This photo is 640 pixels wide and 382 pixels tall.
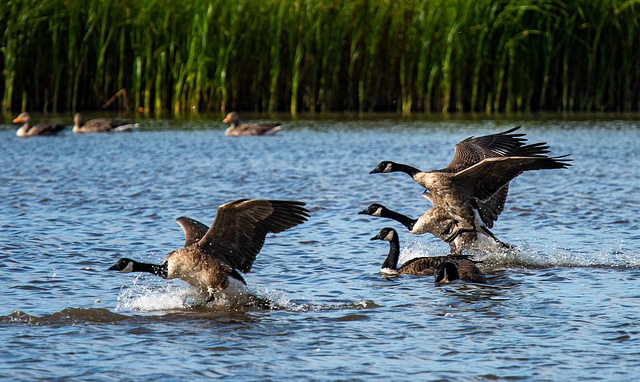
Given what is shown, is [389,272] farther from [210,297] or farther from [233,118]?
[233,118]

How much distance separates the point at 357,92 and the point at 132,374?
22044mm

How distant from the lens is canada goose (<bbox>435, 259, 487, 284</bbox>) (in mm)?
8406

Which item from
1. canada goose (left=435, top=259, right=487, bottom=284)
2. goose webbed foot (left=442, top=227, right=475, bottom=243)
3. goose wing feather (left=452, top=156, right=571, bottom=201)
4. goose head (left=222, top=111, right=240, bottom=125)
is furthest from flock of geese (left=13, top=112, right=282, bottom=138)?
canada goose (left=435, top=259, right=487, bottom=284)

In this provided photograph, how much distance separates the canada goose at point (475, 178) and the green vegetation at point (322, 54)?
14.9m

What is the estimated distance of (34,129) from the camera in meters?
21.2

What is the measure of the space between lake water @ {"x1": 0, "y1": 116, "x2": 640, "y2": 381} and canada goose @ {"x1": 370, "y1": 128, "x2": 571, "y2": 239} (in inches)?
19.5

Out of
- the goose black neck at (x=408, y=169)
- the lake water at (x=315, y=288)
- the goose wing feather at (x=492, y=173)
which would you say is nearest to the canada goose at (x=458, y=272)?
the lake water at (x=315, y=288)

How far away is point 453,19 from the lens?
81.1 feet

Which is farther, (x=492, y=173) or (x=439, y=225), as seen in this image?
(x=439, y=225)

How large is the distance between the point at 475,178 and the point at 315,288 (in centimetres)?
235

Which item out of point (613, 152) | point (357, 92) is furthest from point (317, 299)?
point (357, 92)

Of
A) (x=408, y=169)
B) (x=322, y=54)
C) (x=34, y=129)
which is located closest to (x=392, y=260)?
(x=408, y=169)

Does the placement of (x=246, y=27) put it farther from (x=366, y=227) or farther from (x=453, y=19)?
(x=366, y=227)

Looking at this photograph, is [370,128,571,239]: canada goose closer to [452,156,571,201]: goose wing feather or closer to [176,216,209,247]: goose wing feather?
[452,156,571,201]: goose wing feather
